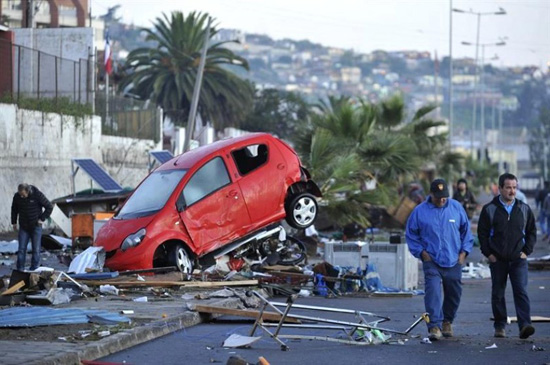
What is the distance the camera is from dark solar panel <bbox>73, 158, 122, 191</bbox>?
3294 centimetres

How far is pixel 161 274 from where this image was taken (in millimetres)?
19516

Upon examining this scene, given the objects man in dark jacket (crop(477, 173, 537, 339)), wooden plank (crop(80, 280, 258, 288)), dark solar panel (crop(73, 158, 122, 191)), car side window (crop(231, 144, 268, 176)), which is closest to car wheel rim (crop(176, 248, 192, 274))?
wooden plank (crop(80, 280, 258, 288))

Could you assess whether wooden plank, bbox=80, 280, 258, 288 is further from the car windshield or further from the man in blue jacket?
the man in blue jacket

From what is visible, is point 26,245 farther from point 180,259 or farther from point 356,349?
point 356,349

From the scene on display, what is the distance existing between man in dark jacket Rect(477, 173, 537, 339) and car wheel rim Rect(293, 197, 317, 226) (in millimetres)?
8662

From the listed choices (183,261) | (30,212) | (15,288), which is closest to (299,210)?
(183,261)

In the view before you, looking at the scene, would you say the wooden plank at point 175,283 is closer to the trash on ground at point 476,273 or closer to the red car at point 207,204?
the red car at point 207,204

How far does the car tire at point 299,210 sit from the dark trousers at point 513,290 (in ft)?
28.7

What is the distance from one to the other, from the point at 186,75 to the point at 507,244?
2172 inches

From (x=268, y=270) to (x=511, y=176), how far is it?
7824 mm

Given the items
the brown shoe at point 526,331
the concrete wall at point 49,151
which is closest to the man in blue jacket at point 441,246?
the brown shoe at point 526,331

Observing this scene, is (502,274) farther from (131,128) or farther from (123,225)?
(131,128)

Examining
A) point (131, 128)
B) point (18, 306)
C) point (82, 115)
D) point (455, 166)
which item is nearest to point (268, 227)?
point (18, 306)

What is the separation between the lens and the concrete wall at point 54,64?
3766 cm
